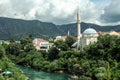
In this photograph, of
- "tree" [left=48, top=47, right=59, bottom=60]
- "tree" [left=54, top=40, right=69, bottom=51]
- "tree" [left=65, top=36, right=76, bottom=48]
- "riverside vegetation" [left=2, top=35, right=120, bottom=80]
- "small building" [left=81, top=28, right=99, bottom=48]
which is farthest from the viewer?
"tree" [left=65, top=36, right=76, bottom=48]

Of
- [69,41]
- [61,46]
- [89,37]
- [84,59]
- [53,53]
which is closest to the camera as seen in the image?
[84,59]

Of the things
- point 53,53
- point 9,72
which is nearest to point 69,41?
point 53,53

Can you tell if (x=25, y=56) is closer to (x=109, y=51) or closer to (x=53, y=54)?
(x=53, y=54)

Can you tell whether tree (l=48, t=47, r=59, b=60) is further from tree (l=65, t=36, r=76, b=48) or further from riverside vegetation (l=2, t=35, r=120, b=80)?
tree (l=65, t=36, r=76, b=48)

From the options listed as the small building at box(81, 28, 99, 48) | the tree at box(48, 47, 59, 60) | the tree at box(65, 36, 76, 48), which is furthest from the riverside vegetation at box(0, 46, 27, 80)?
the tree at box(65, 36, 76, 48)

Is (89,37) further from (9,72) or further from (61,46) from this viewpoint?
(9,72)

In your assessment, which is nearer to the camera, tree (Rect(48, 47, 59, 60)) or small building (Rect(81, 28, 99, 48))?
small building (Rect(81, 28, 99, 48))

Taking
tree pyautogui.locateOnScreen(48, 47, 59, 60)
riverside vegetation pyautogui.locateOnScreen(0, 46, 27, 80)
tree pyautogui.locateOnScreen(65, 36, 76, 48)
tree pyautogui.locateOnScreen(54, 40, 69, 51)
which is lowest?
riverside vegetation pyautogui.locateOnScreen(0, 46, 27, 80)

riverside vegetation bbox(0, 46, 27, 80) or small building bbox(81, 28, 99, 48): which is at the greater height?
small building bbox(81, 28, 99, 48)

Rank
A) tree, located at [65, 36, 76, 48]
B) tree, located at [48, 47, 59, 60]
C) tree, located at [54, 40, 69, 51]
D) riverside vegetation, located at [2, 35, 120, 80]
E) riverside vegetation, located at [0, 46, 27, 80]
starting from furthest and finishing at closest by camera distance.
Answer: tree, located at [65, 36, 76, 48] → tree, located at [48, 47, 59, 60] → tree, located at [54, 40, 69, 51] → riverside vegetation, located at [2, 35, 120, 80] → riverside vegetation, located at [0, 46, 27, 80]
